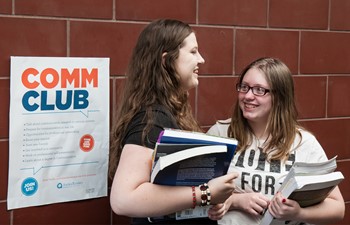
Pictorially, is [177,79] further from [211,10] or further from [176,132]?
[211,10]

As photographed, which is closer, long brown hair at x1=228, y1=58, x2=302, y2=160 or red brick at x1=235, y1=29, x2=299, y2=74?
long brown hair at x1=228, y1=58, x2=302, y2=160

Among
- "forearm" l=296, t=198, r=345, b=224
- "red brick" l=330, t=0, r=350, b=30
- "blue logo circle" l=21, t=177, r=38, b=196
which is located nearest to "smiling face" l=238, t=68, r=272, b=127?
"forearm" l=296, t=198, r=345, b=224

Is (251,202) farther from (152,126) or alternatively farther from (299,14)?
(299,14)

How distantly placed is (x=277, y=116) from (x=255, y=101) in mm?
126

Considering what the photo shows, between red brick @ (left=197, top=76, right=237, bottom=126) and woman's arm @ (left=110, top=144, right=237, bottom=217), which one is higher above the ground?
red brick @ (left=197, top=76, right=237, bottom=126)

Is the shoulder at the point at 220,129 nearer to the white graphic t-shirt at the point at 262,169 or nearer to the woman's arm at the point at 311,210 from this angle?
the white graphic t-shirt at the point at 262,169

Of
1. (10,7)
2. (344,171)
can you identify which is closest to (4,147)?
(10,7)

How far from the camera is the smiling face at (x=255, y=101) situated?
2.40 meters

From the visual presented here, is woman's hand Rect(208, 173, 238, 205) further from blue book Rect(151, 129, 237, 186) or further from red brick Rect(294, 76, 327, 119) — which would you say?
red brick Rect(294, 76, 327, 119)

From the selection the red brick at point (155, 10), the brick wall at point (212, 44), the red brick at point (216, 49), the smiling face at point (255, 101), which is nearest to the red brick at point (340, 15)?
the brick wall at point (212, 44)

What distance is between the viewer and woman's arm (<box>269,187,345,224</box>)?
2137 mm

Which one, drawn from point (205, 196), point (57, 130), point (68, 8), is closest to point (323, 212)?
point (205, 196)

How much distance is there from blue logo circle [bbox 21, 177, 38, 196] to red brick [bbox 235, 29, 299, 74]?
124cm

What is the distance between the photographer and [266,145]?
241 centimetres
